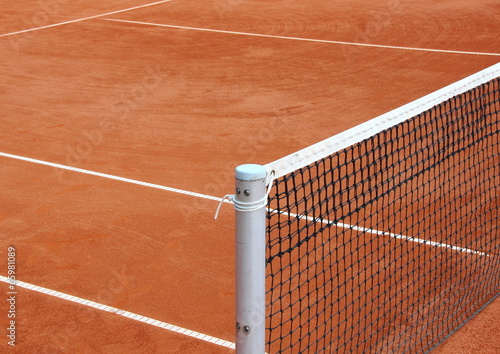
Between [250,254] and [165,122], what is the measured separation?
8331mm

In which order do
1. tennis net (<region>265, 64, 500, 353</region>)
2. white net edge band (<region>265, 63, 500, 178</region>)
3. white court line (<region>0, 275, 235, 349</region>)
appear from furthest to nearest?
white court line (<region>0, 275, 235, 349</region>) → tennis net (<region>265, 64, 500, 353</region>) → white net edge band (<region>265, 63, 500, 178</region>)

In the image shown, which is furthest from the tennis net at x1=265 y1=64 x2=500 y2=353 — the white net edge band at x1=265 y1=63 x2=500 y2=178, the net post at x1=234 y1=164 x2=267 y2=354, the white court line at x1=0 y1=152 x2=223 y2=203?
the white court line at x1=0 y1=152 x2=223 y2=203

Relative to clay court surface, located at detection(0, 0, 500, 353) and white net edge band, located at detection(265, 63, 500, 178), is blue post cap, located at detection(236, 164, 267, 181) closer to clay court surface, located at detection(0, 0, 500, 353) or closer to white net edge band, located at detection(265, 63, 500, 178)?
white net edge band, located at detection(265, 63, 500, 178)

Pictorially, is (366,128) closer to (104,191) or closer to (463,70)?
(104,191)

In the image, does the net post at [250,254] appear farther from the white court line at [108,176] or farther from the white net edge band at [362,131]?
the white court line at [108,176]

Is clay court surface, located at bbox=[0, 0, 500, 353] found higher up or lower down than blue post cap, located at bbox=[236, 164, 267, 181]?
lower down

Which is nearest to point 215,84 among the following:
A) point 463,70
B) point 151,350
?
point 463,70

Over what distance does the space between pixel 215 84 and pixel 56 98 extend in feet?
9.40

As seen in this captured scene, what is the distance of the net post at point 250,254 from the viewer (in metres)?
3.88

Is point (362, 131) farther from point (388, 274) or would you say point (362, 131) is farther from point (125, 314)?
point (125, 314)

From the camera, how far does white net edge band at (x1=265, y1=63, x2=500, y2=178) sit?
447 centimetres

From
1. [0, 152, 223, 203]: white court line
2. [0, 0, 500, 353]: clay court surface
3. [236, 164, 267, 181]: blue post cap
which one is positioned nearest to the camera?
[236, 164, 267, 181]: blue post cap

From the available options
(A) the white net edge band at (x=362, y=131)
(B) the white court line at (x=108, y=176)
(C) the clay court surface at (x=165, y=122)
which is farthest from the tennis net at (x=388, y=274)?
(B) the white court line at (x=108, y=176)

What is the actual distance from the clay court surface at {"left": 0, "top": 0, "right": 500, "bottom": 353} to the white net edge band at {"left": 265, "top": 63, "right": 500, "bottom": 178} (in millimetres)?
1988
